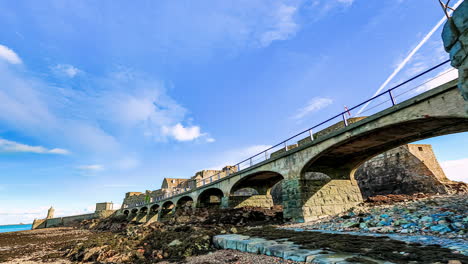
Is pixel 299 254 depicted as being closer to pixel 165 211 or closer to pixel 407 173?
pixel 407 173

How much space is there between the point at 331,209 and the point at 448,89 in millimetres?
8797

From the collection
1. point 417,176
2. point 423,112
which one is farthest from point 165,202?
point 423,112

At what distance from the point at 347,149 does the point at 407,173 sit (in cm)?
1166

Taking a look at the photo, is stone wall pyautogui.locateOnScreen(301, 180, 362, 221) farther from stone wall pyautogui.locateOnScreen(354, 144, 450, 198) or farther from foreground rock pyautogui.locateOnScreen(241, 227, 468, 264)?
stone wall pyautogui.locateOnScreen(354, 144, 450, 198)

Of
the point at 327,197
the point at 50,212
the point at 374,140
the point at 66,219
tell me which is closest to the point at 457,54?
the point at 374,140

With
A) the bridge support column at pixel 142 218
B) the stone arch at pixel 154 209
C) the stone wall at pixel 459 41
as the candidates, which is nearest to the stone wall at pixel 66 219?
the bridge support column at pixel 142 218

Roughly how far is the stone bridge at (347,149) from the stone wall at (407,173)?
7962mm

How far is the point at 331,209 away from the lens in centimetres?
1282

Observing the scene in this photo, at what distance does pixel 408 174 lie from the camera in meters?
18.4

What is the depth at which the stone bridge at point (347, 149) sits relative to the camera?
716cm

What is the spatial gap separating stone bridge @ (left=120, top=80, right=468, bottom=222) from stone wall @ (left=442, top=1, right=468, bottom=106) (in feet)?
14.7

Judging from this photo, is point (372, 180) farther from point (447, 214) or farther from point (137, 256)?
point (137, 256)

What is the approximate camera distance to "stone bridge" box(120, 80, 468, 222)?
7.16m

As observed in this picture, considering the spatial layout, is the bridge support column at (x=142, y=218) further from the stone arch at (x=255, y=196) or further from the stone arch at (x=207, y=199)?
the stone arch at (x=255, y=196)
